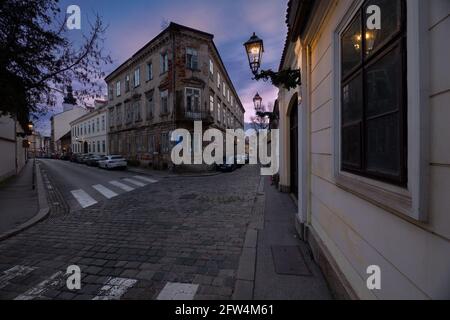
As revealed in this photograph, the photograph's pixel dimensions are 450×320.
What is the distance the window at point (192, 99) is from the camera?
68.9 feet

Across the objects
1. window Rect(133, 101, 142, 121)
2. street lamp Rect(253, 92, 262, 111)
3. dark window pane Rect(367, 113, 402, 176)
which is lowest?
dark window pane Rect(367, 113, 402, 176)

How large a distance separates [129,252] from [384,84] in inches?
171

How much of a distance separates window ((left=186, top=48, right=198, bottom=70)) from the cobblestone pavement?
16.6 metres

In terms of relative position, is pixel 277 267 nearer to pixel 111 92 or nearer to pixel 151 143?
pixel 151 143

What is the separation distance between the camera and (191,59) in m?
21.3

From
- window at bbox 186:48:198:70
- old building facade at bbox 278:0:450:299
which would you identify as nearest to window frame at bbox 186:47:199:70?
window at bbox 186:48:198:70

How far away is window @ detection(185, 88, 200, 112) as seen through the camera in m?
21.0

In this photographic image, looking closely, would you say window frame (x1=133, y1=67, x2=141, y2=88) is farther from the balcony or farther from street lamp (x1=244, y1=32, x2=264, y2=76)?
street lamp (x1=244, y1=32, x2=264, y2=76)

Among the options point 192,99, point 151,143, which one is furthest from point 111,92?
point 192,99

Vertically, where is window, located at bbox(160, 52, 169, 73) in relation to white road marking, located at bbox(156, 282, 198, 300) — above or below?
above

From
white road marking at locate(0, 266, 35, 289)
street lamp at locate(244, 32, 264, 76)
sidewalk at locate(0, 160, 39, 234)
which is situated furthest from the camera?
street lamp at locate(244, 32, 264, 76)

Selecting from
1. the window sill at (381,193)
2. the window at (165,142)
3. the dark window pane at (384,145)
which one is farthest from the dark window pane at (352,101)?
the window at (165,142)

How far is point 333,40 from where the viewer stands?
3162 mm
